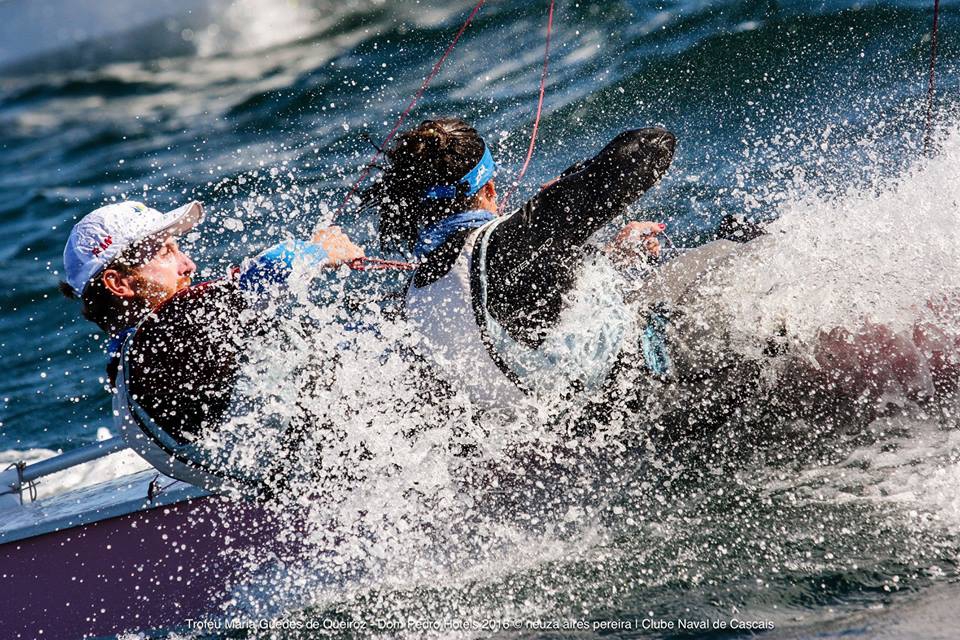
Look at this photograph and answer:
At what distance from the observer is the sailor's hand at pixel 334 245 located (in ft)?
9.16

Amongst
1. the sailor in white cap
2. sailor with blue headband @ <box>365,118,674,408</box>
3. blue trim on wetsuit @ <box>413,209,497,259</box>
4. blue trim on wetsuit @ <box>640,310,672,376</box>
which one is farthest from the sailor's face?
blue trim on wetsuit @ <box>640,310,672,376</box>

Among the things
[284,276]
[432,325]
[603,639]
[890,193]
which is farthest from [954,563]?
[284,276]

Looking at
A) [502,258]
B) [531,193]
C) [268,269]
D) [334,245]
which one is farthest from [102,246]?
[531,193]

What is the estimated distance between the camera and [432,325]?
93.7 inches

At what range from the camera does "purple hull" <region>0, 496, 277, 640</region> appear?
9.47 ft

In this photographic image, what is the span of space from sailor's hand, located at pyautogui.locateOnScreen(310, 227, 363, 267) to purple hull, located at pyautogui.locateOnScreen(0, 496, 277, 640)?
0.84 m

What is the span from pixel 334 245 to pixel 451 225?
56 centimetres

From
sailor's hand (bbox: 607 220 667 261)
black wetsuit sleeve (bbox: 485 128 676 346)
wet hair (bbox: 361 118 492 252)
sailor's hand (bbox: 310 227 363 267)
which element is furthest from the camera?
sailor's hand (bbox: 607 220 667 261)

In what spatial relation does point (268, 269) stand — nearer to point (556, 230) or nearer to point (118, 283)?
point (118, 283)

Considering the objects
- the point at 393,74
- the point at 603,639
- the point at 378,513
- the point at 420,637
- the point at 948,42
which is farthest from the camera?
the point at 393,74

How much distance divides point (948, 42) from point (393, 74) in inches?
165

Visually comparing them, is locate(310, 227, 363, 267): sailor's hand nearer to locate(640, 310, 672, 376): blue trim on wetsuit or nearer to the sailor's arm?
the sailor's arm

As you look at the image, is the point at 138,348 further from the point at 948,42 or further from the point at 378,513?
the point at 948,42

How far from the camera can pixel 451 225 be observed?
2.44 m
